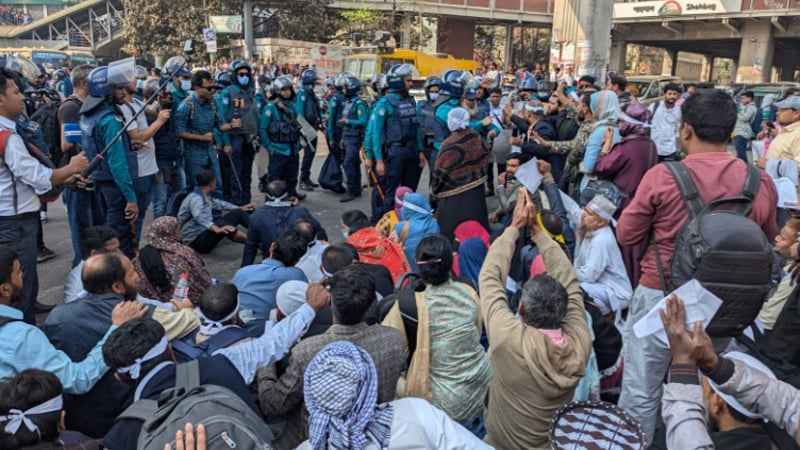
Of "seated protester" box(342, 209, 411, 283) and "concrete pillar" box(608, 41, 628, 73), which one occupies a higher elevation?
"concrete pillar" box(608, 41, 628, 73)

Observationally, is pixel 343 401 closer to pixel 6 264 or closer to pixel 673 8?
pixel 6 264

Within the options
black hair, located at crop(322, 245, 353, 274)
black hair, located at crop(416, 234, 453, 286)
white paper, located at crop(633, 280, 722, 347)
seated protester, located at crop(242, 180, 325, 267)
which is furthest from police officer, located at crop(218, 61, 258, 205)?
white paper, located at crop(633, 280, 722, 347)

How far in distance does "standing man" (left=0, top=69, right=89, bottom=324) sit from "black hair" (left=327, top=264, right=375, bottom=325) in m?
2.52

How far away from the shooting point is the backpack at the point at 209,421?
1.75 m

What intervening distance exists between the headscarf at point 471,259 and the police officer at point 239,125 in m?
4.74

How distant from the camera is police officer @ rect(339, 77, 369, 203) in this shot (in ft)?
29.9

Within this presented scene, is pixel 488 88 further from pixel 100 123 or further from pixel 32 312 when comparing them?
pixel 32 312

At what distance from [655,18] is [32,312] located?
Result: 36.0 metres

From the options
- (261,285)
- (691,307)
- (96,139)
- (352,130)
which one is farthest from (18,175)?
(352,130)

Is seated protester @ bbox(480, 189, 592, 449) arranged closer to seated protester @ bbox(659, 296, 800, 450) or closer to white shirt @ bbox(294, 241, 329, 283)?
seated protester @ bbox(659, 296, 800, 450)

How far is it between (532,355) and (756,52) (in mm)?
35627

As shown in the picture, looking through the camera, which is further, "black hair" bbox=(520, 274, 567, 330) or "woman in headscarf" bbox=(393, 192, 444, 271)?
"woman in headscarf" bbox=(393, 192, 444, 271)

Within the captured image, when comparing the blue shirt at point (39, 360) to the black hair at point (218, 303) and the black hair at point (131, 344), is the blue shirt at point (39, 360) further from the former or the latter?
the black hair at point (218, 303)

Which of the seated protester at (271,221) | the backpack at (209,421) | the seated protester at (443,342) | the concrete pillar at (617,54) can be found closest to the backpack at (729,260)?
the seated protester at (443,342)
